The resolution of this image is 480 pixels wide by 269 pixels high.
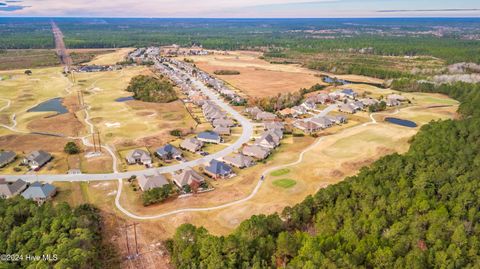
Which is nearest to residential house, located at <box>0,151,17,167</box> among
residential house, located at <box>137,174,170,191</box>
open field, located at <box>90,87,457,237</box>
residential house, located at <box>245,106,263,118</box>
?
open field, located at <box>90,87,457,237</box>

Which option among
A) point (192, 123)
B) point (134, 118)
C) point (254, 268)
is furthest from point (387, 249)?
point (134, 118)

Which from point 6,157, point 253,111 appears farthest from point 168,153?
point 253,111

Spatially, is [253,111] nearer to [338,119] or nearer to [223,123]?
[223,123]

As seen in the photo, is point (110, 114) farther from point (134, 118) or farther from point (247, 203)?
point (247, 203)

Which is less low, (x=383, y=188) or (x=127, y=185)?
(x=383, y=188)

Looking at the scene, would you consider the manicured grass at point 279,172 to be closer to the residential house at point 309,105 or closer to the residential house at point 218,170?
the residential house at point 218,170

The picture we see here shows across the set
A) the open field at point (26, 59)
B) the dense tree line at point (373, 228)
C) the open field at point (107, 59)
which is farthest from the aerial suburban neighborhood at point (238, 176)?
the open field at point (107, 59)
